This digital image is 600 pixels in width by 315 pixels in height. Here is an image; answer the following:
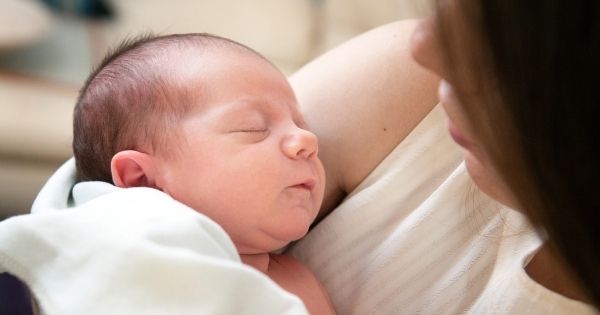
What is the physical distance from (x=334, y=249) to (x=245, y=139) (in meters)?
0.18

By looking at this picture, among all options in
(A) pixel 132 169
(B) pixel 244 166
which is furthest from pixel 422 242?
(A) pixel 132 169

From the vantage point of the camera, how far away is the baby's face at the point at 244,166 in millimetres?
670

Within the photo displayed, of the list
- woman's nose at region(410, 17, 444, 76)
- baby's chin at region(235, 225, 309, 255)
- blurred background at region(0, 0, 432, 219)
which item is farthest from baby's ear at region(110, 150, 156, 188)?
blurred background at region(0, 0, 432, 219)

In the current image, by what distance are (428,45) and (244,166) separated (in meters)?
0.23

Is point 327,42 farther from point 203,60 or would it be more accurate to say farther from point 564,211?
point 564,211

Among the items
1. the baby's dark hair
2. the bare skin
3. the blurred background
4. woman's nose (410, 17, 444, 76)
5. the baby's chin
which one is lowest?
the blurred background

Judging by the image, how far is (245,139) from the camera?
689 mm

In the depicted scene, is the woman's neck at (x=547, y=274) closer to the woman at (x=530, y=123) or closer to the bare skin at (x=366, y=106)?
the woman at (x=530, y=123)

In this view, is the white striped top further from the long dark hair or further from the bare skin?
the long dark hair

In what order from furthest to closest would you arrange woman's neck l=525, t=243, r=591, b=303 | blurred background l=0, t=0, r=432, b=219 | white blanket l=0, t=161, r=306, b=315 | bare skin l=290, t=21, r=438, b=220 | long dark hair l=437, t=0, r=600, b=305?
blurred background l=0, t=0, r=432, b=219 → bare skin l=290, t=21, r=438, b=220 → woman's neck l=525, t=243, r=591, b=303 → white blanket l=0, t=161, r=306, b=315 → long dark hair l=437, t=0, r=600, b=305

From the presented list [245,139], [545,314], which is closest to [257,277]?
[245,139]

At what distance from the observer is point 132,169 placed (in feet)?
2.28

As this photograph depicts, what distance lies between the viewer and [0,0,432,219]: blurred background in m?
1.56

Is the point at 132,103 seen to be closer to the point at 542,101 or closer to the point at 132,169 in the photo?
the point at 132,169
